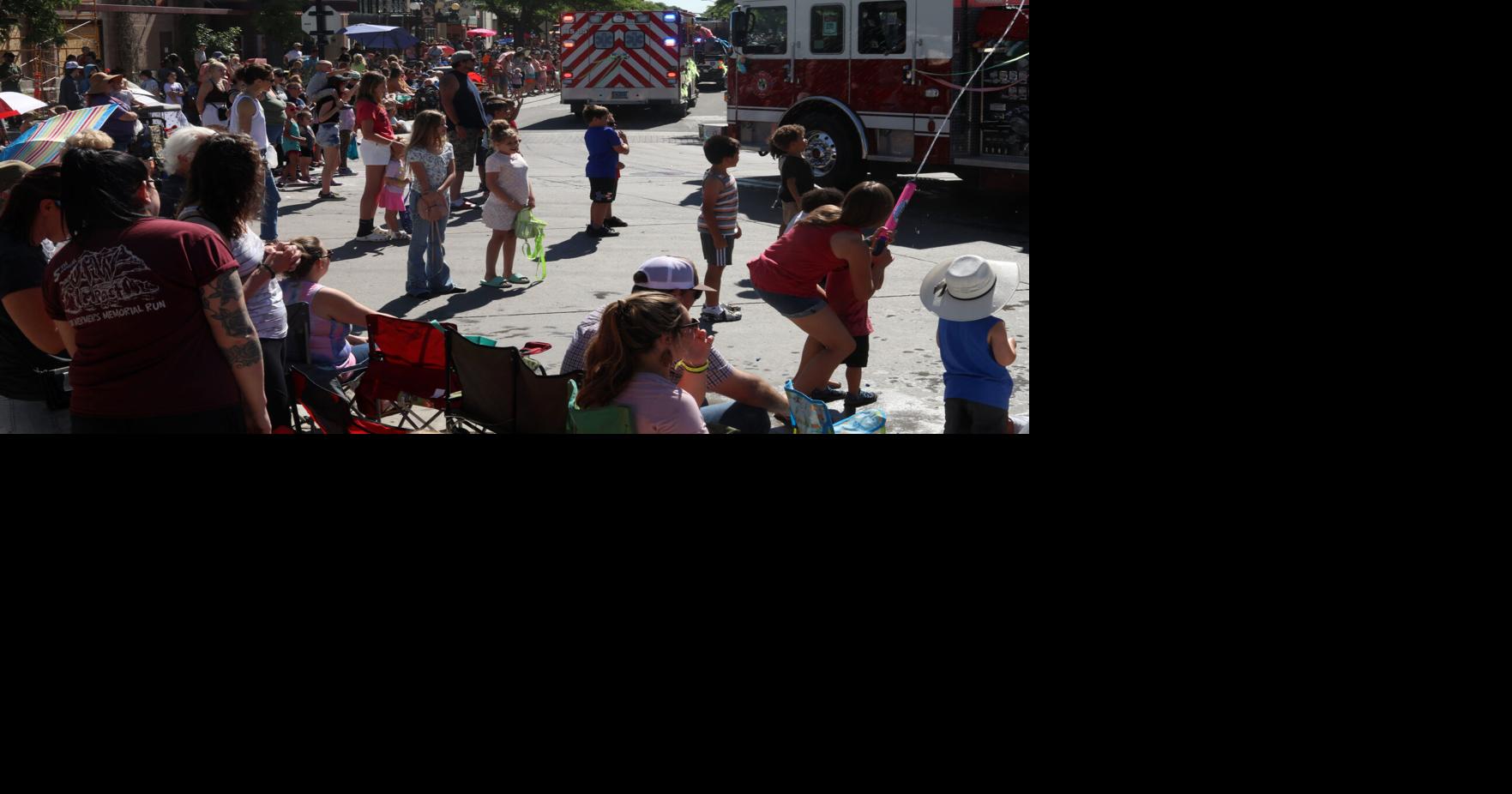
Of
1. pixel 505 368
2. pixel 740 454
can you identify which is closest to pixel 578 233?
pixel 505 368

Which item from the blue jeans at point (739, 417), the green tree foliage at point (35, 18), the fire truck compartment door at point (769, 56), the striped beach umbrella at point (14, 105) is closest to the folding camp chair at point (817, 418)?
the blue jeans at point (739, 417)

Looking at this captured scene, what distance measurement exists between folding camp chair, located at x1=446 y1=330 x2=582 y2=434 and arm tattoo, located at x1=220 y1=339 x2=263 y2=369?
3.79 ft

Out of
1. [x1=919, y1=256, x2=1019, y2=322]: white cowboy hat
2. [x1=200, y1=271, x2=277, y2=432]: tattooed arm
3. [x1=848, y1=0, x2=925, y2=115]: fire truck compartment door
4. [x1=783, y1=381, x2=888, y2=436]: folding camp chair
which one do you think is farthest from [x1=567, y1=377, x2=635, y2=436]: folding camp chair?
[x1=848, y1=0, x2=925, y2=115]: fire truck compartment door

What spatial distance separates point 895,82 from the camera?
547 inches

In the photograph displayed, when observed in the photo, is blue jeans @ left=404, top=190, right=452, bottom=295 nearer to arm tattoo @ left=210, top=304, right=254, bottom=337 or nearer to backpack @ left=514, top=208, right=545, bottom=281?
backpack @ left=514, top=208, right=545, bottom=281

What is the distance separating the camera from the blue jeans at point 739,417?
189 inches

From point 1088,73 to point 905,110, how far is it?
38.6 feet

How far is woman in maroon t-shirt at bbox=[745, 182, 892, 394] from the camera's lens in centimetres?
592

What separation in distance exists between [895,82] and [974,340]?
31.8ft

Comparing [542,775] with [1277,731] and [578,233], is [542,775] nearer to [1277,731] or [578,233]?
[1277,731]

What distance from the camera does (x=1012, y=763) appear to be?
273 centimetres

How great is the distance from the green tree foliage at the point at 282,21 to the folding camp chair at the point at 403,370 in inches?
1470

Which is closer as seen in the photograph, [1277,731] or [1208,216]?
[1208,216]

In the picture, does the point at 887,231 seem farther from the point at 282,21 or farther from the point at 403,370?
the point at 282,21
